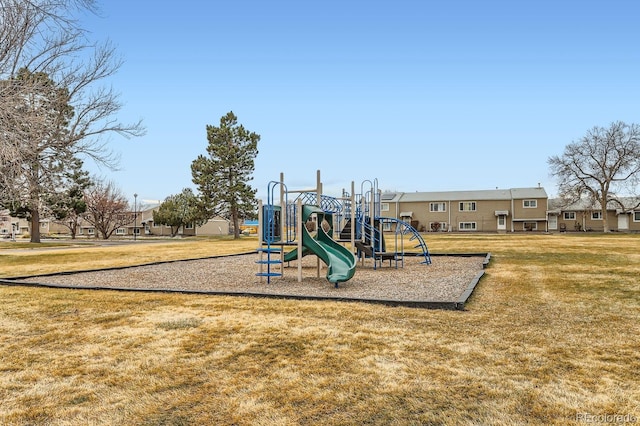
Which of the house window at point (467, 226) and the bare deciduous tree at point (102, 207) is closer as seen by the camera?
the bare deciduous tree at point (102, 207)

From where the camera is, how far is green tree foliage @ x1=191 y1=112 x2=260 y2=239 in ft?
138

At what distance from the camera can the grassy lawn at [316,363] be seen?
307cm

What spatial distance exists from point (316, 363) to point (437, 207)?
2148 inches

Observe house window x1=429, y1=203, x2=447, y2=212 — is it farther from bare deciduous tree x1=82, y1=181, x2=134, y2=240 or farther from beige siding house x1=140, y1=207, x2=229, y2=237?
bare deciduous tree x1=82, y1=181, x2=134, y2=240

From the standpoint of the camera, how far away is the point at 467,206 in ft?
181

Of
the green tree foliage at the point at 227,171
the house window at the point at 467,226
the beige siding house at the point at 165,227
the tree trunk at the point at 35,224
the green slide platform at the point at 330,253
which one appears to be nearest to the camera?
the green slide platform at the point at 330,253

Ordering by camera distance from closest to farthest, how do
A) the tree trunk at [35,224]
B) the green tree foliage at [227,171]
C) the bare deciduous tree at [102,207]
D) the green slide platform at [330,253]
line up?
the green slide platform at [330,253], the tree trunk at [35,224], the green tree foliage at [227,171], the bare deciduous tree at [102,207]

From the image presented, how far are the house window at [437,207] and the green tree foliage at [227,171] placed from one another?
24.4 meters

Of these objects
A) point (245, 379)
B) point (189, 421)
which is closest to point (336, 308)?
point (245, 379)

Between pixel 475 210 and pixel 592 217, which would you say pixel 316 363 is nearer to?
pixel 475 210

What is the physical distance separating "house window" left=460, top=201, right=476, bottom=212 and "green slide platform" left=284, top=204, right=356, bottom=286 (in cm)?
4756

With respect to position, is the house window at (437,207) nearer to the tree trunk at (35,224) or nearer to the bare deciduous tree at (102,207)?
the bare deciduous tree at (102,207)

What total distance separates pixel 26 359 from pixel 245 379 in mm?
2322

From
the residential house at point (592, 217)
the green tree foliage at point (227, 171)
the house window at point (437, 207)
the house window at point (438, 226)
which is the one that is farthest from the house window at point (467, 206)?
the green tree foliage at point (227, 171)
